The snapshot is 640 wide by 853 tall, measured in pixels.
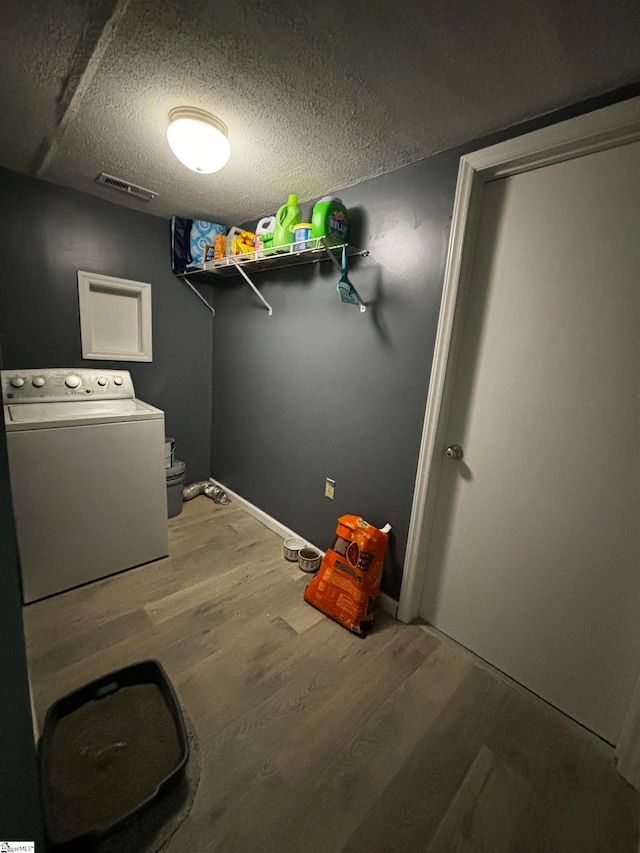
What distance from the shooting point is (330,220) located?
5.44 feet

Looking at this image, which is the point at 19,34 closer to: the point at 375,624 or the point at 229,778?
the point at 229,778

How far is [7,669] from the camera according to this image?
0.61 meters

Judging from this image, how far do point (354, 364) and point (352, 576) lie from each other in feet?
3.57

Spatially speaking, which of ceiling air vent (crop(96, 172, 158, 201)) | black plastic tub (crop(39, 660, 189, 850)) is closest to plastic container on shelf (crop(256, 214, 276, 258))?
ceiling air vent (crop(96, 172, 158, 201))

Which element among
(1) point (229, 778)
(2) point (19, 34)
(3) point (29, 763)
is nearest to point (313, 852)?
(1) point (229, 778)

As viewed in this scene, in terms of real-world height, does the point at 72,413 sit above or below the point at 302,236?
below

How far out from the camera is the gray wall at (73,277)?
2.07 m

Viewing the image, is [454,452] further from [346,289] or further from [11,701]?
[11,701]

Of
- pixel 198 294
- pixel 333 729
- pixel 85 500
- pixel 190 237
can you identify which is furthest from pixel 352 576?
pixel 190 237

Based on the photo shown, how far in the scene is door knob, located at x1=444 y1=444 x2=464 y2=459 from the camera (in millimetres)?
1554

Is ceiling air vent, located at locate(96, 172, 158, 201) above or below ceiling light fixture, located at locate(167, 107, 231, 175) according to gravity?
above

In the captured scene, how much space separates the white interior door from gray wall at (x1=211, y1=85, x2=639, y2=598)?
205 millimetres

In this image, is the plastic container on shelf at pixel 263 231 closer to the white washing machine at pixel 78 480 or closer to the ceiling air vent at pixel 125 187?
the ceiling air vent at pixel 125 187

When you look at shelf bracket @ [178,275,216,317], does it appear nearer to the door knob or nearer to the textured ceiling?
the textured ceiling
